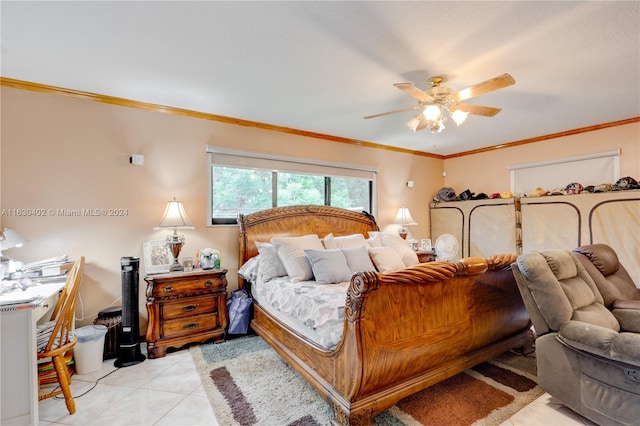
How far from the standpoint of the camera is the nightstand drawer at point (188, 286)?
2.70 metres

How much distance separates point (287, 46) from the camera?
2078 mm

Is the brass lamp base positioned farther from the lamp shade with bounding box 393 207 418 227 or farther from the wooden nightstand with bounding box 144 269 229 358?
the lamp shade with bounding box 393 207 418 227

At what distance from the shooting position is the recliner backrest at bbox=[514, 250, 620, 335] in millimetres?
1914

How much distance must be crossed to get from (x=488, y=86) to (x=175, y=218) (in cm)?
301

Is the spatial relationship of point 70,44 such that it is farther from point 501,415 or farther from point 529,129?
point 529,129

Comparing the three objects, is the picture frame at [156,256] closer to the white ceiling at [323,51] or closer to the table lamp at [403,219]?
the white ceiling at [323,51]

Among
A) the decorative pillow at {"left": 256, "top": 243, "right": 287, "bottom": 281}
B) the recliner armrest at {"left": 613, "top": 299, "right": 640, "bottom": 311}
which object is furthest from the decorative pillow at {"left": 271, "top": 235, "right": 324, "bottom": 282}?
the recliner armrest at {"left": 613, "top": 299, "right": 640, "bottom": 311}

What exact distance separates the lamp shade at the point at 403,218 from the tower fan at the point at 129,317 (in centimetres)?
362

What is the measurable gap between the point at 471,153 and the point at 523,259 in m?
3.67

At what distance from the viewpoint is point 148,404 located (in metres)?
1.98

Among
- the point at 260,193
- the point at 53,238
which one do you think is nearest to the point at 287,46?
the point at 260,193

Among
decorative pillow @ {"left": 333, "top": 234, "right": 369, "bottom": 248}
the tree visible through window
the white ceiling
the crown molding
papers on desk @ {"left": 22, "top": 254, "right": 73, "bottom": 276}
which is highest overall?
the white ceiling

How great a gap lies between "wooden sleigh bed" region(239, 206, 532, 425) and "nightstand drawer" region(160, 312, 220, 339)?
2.19 feet

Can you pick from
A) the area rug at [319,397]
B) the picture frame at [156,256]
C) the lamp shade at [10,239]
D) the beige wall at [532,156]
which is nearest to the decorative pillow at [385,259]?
the area rug at [319,397]
